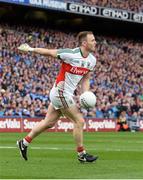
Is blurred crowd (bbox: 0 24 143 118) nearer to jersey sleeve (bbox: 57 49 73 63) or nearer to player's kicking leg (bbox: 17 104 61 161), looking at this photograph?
player's kicking leg (bbox: 17 104 61 161)

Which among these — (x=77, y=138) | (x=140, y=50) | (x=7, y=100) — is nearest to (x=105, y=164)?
(x=77, y=138)

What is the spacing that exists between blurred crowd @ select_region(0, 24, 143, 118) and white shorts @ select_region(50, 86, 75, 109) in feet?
59.9

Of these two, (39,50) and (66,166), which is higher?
(39,50)

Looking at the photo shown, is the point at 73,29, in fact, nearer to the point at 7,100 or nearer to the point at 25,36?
the point at 25,36

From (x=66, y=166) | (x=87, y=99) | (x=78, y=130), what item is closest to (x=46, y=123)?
(x=78, y=130)

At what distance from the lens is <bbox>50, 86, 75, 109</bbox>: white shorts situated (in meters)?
13.8

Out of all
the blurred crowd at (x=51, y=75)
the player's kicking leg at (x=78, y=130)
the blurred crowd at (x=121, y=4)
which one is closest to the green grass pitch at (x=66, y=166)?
the player's kicking leg at (x=78, y=130)

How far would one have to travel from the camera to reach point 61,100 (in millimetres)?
13852

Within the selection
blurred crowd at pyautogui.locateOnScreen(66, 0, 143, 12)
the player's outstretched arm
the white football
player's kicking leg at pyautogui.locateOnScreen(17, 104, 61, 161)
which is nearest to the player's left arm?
the white football

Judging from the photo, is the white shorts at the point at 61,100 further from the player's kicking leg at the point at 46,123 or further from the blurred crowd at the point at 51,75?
the blurred crowd at the point at 51,75

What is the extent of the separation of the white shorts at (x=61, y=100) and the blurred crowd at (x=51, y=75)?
1826 cm

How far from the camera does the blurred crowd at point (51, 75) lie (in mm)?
35188

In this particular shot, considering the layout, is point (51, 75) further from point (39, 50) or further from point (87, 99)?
point (39, 50)

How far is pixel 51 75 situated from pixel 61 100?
2584 centimetres
